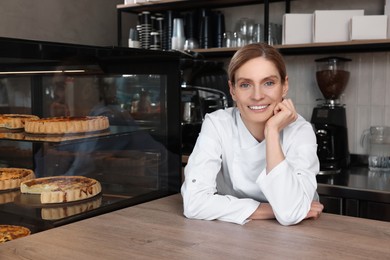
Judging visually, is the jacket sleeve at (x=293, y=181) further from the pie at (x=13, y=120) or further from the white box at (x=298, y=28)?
the white box at (x=298, y=28)

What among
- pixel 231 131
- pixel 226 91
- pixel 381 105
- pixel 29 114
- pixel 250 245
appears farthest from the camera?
pixel 226 91

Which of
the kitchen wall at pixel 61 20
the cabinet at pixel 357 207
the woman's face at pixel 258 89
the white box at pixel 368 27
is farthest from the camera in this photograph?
the kitchen wall at pixel 61 20

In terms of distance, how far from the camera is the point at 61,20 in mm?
3480

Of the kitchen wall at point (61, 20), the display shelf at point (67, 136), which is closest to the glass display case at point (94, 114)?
the display shelf at point (67, 136)

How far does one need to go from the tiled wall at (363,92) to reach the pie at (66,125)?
1.92m

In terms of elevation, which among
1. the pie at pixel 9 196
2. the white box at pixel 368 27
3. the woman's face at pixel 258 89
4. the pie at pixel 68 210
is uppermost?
the white box at pixel 368 27

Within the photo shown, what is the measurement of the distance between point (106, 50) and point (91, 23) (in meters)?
A: 2.55

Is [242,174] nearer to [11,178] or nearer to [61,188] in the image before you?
[61,188]

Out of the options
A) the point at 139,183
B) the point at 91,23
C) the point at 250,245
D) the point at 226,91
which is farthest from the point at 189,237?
the point at 91,23

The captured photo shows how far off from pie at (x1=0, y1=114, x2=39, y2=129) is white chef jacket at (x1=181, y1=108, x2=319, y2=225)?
464 millimetres

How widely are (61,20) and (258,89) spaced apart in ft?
8.07

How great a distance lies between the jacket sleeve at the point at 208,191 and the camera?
1296 millimetres

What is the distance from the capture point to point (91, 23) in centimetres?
370

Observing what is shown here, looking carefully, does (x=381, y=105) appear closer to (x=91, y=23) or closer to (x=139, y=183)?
(x=139, y=183)
